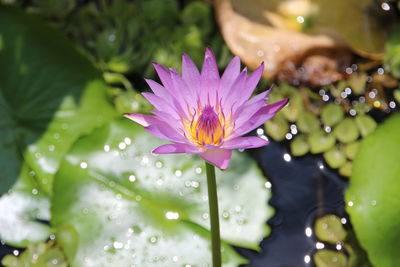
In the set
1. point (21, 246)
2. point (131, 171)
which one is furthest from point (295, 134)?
point (21, 246)

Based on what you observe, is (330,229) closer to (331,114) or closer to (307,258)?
(307,258)

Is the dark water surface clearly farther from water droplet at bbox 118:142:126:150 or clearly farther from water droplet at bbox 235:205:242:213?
water droplet at bbox 118:142:126:150

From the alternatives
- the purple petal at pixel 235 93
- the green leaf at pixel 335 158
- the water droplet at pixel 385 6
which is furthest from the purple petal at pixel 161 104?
the water droplet at pixel 385 6

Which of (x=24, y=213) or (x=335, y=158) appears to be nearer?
(x=24, y=213)

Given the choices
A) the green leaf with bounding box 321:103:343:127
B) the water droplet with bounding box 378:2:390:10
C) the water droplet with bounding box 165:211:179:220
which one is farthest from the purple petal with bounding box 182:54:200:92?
the water droplet with bounding box 378:2:390:10

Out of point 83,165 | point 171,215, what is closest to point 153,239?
point 171,215

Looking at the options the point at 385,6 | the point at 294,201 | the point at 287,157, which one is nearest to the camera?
the point at 294,201
